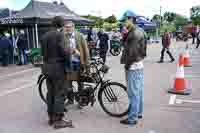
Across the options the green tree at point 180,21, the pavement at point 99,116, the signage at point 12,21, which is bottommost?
the pavement at point 99,116

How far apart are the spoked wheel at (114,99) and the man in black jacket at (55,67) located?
2.79ft

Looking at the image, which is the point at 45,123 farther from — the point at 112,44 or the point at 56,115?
the point at 112,44

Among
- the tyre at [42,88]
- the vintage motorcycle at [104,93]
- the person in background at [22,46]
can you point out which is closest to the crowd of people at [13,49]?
the person in background at [22,46]

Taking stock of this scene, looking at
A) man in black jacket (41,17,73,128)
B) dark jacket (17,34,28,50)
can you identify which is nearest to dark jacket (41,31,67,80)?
man in black jacket (41,17,73,128)

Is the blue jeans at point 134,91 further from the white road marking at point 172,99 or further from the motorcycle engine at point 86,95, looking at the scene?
the white road marking at point 172,99

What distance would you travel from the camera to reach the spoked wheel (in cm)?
541

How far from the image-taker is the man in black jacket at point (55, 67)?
15.9 ft

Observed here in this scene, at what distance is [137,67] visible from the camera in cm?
492

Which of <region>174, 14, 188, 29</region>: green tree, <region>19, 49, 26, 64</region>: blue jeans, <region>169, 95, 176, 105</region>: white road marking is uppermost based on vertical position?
<region>174, 14, 188, 29</region>: green tree

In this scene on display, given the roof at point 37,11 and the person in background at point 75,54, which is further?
the roof at point 37,11

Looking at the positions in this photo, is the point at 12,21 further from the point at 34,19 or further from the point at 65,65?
the point at 65,65

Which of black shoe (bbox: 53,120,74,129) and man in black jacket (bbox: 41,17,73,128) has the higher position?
man in black jacket (bbox: 41,17,73,128)

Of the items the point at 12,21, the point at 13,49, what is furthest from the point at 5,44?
the point at 12,21

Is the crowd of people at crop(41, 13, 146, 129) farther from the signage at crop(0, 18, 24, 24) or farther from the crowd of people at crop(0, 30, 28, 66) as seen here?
the signage at crop(0, 18, 24, 24)
